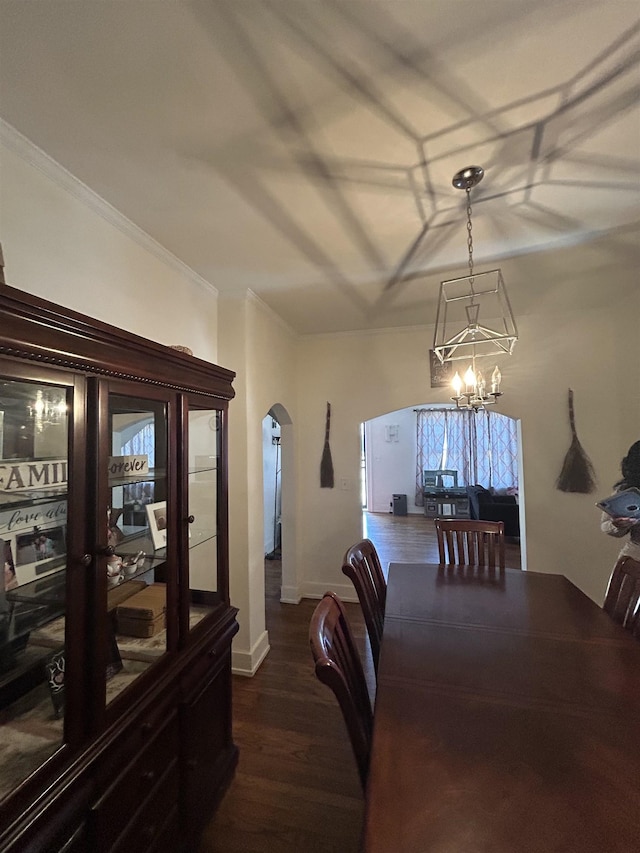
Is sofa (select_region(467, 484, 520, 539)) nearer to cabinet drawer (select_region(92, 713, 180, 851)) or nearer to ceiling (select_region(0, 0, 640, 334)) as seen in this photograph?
ceiling (select_region(0, 0, 640, 334))

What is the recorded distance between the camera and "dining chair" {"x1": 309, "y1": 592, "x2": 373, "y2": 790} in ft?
3.30

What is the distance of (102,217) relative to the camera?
5.74 ft

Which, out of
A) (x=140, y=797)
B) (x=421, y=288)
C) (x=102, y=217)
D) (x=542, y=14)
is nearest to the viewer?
(x=542, y=14)

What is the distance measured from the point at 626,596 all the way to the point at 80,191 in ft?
10.1

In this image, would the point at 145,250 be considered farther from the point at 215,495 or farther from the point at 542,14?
the point at 542,14

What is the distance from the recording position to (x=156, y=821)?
1.29 metres

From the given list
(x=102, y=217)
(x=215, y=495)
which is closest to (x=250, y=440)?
(x=215, y=495)

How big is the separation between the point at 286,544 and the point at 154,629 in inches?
104

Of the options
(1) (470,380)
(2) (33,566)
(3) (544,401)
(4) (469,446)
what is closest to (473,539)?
(1) (470,380)

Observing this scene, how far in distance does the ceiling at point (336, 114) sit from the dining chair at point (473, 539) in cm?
187

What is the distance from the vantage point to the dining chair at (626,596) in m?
1.66

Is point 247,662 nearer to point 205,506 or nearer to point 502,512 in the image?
point 205,506

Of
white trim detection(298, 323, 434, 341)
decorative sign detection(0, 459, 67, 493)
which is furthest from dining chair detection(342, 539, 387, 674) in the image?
white trim detection(298, 323, 434, 341)

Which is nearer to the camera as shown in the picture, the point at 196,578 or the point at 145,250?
the point at 196,578
